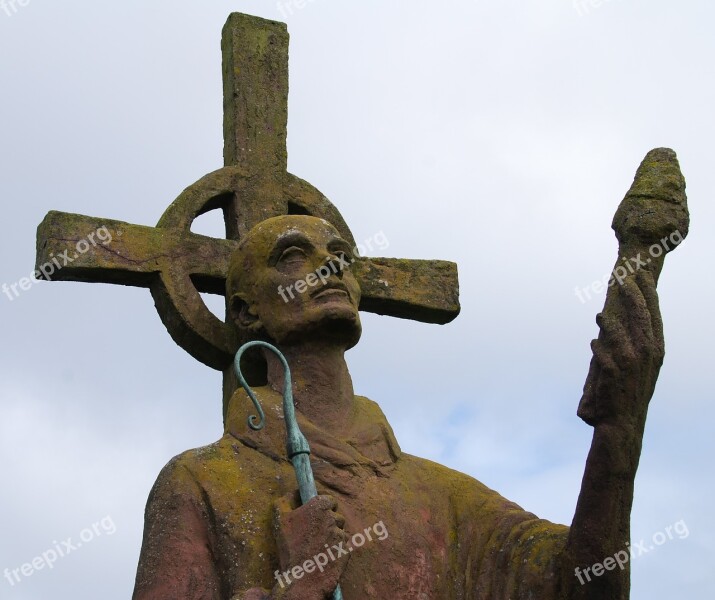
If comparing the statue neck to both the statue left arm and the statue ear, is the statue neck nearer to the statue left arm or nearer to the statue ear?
the statue ear

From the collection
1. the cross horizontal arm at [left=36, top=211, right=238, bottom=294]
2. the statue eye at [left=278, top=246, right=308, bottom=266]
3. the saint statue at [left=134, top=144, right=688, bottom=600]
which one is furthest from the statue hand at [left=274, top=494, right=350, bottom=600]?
the cross horizontal arm at [left=36, top=211, right=238, bottom=294]

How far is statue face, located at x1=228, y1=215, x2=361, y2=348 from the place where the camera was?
10.3 m

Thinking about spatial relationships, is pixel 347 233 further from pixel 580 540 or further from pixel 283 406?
pixel 580 540

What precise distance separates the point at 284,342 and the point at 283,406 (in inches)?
26.1

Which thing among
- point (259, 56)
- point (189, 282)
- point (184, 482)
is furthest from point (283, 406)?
point (259, 56)

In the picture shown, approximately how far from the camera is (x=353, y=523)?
9805 mm

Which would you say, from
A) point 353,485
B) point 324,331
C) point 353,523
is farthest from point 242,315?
point 353,523

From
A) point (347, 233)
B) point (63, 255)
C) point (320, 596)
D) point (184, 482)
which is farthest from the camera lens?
point (347, 233)

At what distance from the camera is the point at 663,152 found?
9438 mm

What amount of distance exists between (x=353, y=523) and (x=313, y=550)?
1.83ft

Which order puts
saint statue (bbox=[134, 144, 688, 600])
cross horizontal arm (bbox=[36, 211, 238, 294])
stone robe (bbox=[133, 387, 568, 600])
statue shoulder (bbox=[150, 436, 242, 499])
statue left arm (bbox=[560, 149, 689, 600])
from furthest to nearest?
1. cross horizontal arm (bbox=[36, 211, 238, 294])
2. statue shoulder (bbox=[150, 436, 242, 499])
3. stone robe (bbox=[133, 387, 568, 600])
4. saint statue (bbox=[134, 144, 688, 600])
5. statue left arm (bbox=[560, 149, 689, 600])

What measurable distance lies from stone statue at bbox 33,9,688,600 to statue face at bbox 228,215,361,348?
11 mm

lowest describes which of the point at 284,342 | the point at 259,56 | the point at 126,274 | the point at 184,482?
the point at 184,482

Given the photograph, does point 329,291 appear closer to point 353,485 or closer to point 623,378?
point 353,485
